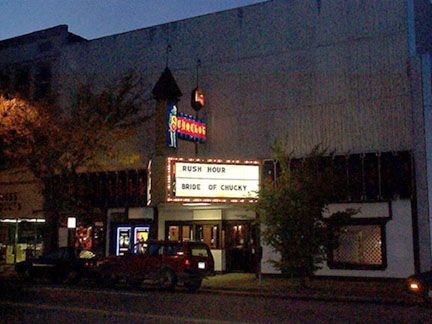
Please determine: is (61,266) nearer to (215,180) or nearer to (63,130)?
(63,130)

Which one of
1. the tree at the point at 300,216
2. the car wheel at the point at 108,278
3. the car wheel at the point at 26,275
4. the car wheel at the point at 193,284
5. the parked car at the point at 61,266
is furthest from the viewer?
the car wheel at the point at 26,275

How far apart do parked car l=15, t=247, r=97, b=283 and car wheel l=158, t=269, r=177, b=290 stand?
Answer: 391 centimetres

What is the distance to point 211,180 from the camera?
2491 cm

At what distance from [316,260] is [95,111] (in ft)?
40.0

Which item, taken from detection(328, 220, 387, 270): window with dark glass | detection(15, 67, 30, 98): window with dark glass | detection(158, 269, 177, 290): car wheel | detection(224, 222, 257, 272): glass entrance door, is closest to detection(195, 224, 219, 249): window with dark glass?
detection(224, 222, 257, 272): glass entrance door

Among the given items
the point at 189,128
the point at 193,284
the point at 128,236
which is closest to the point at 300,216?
the point at 193,284

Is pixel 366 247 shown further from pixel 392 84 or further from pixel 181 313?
pixel 181 313

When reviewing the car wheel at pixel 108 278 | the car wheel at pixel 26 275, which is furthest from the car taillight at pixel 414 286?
the car wheel at pixel 26 275

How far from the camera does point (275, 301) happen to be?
1795 centimetres

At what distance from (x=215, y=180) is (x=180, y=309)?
10.0m

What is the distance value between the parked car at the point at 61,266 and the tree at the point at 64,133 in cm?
340

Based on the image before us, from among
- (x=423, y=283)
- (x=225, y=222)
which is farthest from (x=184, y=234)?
(x=423, y=283)

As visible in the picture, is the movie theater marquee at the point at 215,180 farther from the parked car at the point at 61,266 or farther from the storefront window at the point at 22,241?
the storefront window at the point at 22,241

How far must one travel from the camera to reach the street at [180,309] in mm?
13422
